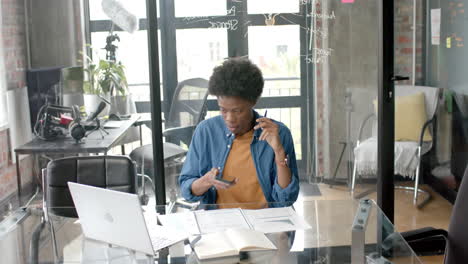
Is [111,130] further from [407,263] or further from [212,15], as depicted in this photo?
[407,263]

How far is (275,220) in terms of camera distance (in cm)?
255

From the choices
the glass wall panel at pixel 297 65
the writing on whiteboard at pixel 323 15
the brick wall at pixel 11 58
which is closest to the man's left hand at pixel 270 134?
the glass wall panel at pixel 297 65

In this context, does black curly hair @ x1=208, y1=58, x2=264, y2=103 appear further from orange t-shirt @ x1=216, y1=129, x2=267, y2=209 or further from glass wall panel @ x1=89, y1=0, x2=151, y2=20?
glass wall panel @ x1=89, y1=0, x2=151, y2=20

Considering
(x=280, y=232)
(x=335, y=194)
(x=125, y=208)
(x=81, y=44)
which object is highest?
(x=81, y=44)

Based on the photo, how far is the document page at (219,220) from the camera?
2.46 metres

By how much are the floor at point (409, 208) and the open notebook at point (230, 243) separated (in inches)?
78.9

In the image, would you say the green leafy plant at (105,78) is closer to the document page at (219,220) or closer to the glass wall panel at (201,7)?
the glass wall panel at (201,7)

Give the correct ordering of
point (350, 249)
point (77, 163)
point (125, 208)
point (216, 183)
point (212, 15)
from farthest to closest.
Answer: point (212, 15) < point (77, 163) < point (216, 183) < point (350, 249) < point (125, 208)

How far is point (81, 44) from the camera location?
162 inches

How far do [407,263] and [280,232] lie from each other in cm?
48

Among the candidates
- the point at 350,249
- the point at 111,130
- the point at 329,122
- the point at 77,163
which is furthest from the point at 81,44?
the point at 350,249

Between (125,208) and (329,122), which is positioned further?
(329,122)

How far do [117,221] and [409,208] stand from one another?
8.78 ft

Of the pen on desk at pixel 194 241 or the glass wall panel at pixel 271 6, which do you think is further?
the glass wall panel at pixel 271 6
